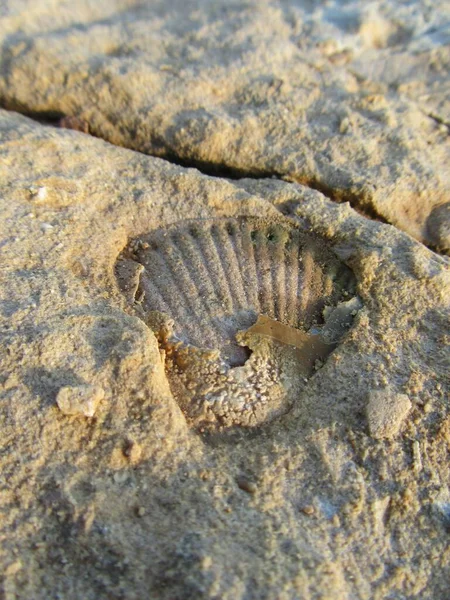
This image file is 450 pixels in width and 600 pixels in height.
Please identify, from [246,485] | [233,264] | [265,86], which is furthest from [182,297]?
[265,86]

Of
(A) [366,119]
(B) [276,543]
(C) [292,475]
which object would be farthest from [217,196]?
(B) [276,543]

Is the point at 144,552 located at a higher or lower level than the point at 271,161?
lower

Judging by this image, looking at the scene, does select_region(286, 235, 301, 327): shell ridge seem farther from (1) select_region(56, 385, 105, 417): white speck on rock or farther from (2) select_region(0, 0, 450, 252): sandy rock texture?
(1) select_region(56, 385, 105, 417): white speck on rock

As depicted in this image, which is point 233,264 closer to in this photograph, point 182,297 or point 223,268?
point 223,268

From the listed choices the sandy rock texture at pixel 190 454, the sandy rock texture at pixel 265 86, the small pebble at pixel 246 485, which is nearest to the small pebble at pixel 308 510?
the sandy rock texture at pixel 190 454

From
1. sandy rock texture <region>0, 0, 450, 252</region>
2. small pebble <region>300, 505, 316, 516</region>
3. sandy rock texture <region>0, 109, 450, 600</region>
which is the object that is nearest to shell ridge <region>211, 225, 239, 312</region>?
sandy rock texture <region>0, 109, 450, 600</region>

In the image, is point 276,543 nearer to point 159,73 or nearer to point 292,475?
point 292,475

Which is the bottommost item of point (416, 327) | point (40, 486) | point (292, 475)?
point (40, 486)
